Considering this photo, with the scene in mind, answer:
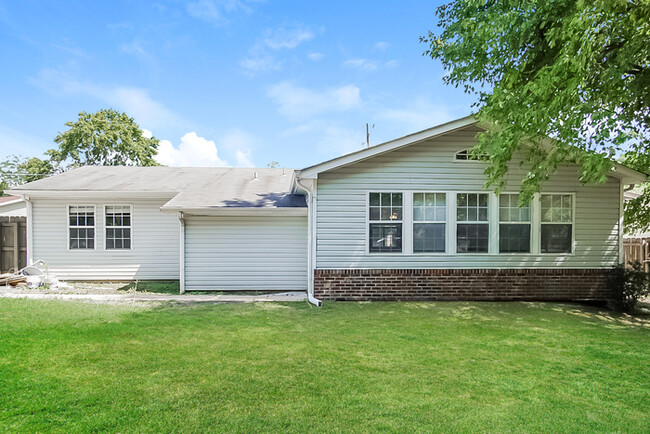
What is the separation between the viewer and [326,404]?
10.9 feet

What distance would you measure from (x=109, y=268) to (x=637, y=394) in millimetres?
12659

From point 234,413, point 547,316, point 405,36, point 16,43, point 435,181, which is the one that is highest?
point 16,43

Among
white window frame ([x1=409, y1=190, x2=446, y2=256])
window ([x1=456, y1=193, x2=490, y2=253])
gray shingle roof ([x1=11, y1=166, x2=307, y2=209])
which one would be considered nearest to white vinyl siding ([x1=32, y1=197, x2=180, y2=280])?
gray shingle roof ([x1=11, y1=166, x2=307, y2=209])

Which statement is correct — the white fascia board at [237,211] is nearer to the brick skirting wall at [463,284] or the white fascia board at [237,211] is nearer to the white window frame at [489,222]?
the brick skirting wall at [463,284]

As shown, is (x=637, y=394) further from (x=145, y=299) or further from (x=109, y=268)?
(x=109, y=268)

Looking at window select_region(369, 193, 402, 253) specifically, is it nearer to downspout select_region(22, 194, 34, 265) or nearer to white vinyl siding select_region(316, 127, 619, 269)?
white vinyl siding select_region(316, 127, 619, 269)

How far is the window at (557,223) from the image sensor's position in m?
8.82

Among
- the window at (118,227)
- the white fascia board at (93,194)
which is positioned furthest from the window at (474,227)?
the window at (118,227)

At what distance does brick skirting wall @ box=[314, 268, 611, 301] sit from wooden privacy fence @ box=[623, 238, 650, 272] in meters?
3.22

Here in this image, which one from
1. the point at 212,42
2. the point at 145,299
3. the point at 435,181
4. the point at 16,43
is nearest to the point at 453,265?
the point at 435,181

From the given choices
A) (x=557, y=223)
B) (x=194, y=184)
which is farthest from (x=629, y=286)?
(x=194, y=184)

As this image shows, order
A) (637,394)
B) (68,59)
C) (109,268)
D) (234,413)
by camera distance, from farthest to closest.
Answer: (68,59)
(109,268)
(637,394)
(234,413)

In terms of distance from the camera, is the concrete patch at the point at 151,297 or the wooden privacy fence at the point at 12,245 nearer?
the concrete patch at the point at 151,297

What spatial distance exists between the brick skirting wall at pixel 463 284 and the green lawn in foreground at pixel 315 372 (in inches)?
57.3
